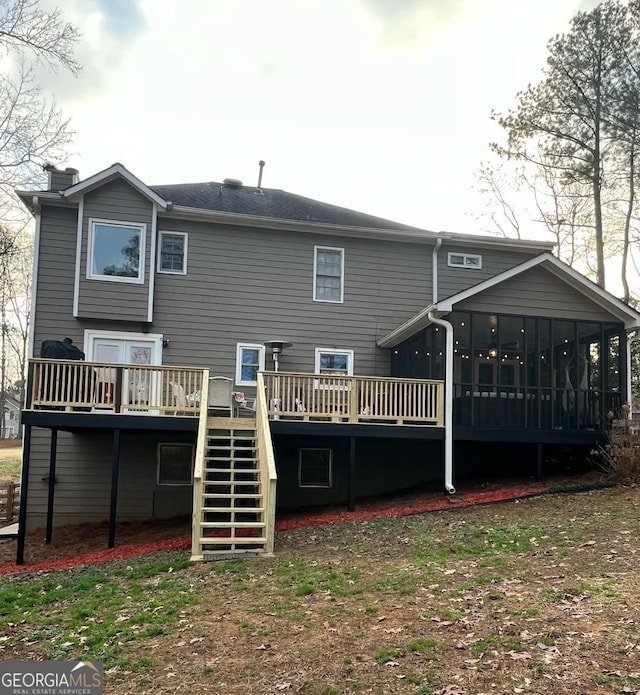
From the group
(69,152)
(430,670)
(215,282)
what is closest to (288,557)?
(430,670)

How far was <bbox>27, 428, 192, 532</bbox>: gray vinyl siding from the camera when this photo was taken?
12.7 m

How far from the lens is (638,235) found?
22.2 metres

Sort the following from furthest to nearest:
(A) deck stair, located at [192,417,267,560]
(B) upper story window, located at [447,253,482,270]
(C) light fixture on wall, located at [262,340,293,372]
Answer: (B) upper story window, located at [447,253,482,270], (C) light fixture on wall, located at [262,340,293,372], (A) deck stair, located at [192,417,267,560]

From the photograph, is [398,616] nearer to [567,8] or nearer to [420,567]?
[420,567]

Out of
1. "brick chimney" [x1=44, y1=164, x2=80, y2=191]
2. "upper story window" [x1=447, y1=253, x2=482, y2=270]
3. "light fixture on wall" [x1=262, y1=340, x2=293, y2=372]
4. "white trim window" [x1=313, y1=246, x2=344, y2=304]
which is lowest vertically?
"light fixture on wall" [x1=262, y1=340, x2=293, y2=372]

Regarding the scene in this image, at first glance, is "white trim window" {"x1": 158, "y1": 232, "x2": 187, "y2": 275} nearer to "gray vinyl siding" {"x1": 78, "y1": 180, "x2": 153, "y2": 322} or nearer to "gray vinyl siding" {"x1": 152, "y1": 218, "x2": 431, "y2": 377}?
"gray vinyl siding" {"x1": 152, "y1": 218, "x2": 431, "y2": 377}

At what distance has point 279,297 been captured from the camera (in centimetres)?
1375

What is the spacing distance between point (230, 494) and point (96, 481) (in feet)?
19.0

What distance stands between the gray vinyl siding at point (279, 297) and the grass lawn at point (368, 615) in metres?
5.97

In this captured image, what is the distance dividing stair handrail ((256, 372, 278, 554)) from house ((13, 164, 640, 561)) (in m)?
0.14

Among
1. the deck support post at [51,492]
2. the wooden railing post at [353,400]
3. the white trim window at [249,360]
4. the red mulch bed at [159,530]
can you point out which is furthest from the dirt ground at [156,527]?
the white trim window at [249,360]

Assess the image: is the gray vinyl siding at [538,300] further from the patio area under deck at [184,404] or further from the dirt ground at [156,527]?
the dirt ground at [156,527]

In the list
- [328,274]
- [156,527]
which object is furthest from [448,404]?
[156,527]

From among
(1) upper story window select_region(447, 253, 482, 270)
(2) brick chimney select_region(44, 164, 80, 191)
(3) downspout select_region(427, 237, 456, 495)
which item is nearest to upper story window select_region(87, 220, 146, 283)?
(2) brick chimney select_region(44, 164, 80, 191)
